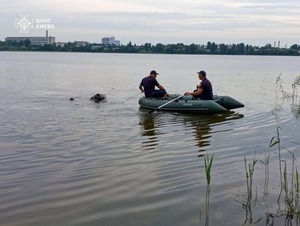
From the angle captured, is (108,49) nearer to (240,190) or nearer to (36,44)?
(36,44)

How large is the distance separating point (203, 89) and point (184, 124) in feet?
7.01

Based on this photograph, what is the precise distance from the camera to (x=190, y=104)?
540 inches

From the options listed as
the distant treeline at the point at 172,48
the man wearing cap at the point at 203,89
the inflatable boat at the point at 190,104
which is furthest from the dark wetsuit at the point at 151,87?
the distant treeline at the point at 172,48

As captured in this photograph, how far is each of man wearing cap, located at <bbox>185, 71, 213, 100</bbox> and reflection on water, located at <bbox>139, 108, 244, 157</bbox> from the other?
724mm

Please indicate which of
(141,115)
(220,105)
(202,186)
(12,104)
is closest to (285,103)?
(220,105)

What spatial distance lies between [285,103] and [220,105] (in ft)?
17.4

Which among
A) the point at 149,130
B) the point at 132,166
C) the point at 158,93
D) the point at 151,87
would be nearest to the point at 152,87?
the point at 151,87

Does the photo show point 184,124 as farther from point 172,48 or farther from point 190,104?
point 172,48

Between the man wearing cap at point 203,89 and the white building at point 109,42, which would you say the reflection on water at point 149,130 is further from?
the white building at point 109,42

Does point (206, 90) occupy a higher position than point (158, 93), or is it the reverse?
point (206, 90)

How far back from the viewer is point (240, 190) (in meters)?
6.12

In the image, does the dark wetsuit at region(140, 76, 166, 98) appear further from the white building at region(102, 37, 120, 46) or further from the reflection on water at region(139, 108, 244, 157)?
the white building at region(102, 37, 120, 46)

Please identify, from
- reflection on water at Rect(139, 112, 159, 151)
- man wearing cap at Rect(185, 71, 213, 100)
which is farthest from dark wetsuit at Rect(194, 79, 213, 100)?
reflection on water at Rect(139, 112, 159, 151)

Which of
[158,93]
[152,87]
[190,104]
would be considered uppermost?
[152,87]
